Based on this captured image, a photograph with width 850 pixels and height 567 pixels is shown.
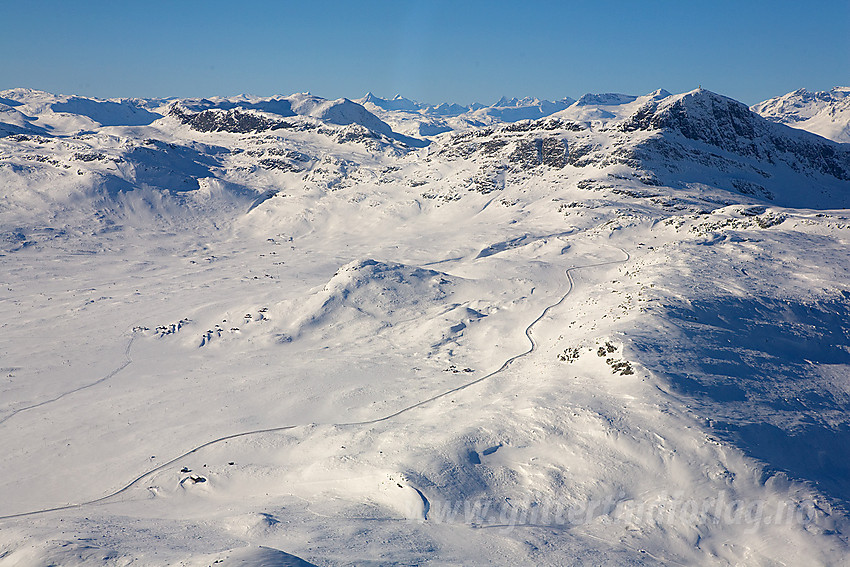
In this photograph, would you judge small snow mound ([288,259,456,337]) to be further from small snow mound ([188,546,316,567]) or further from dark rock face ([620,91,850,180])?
dark rock face ([620,91,850,180])

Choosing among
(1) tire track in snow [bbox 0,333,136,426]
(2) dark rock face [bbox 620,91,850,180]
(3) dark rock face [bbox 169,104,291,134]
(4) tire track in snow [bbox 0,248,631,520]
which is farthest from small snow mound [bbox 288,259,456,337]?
(3) dark rock face [bbox 169,104,291,134]

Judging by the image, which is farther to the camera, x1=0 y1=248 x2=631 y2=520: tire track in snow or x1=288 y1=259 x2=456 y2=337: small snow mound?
x1=288 y1=259 x2=456 y2=337: small snow mound

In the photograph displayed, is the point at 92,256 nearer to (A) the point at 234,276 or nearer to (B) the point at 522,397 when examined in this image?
(A) the point at 234,276

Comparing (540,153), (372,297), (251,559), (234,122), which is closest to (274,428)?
(251,559)

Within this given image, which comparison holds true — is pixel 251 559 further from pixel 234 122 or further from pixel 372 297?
pixel 234 122

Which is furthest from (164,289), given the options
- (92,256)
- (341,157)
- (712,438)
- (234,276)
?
(341,157)

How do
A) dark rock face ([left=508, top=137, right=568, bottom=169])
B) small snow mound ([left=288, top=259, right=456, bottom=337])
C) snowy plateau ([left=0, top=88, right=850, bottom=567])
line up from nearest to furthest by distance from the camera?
snowy plateau ([left=0, top=88, right=850, bottom=567]) → small snow mound ([left=288, top=259, right=456, bottom=337]) → dark rock face ([left=508, top=137, right=568, bottom=169])
